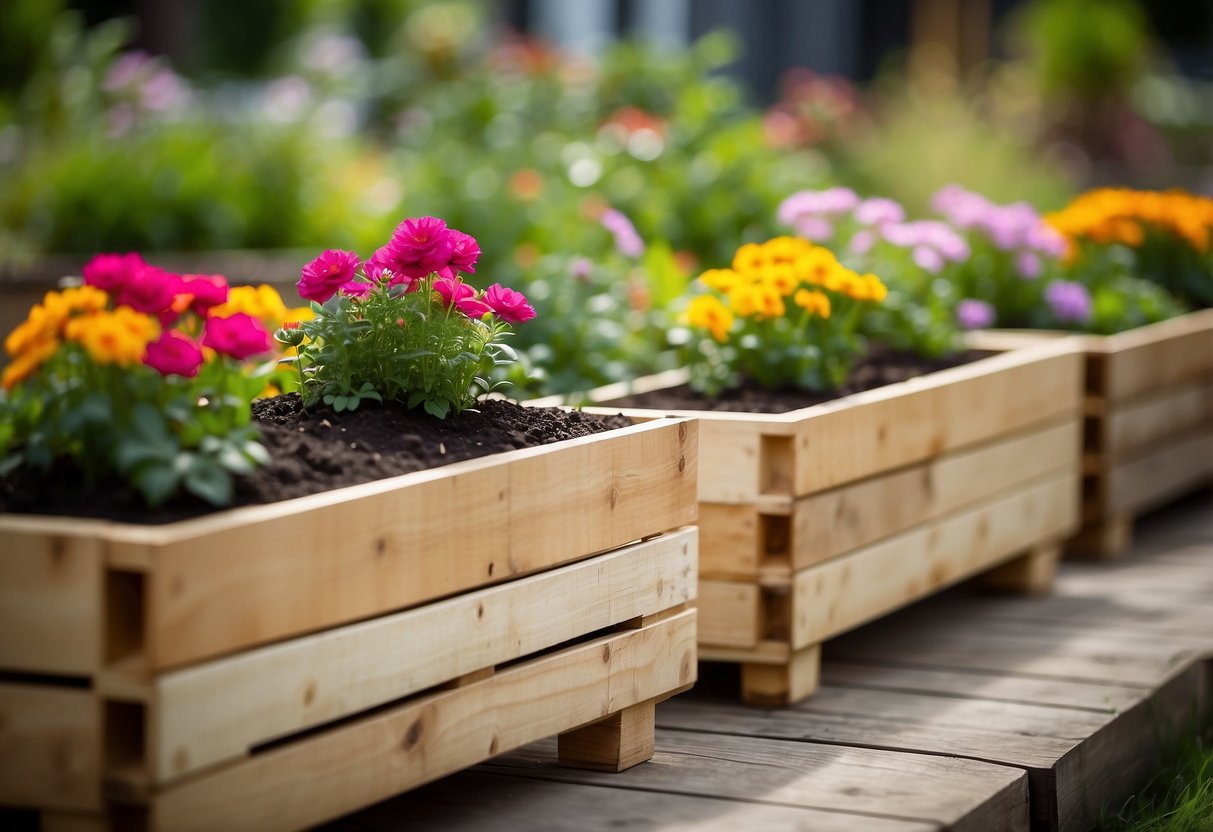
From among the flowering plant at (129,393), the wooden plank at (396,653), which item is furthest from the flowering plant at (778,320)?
the flowering plant at (129,393)

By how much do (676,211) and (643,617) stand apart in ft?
8.79

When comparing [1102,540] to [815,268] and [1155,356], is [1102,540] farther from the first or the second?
[815,268]

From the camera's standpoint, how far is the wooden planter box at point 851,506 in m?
3.04

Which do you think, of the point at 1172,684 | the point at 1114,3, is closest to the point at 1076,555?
the point at 1172,684

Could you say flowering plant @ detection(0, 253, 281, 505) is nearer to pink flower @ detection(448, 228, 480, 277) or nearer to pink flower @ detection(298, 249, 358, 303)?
pink flower @ detection(298, 249, 358, 303)

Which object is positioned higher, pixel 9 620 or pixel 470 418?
pixel 470 418

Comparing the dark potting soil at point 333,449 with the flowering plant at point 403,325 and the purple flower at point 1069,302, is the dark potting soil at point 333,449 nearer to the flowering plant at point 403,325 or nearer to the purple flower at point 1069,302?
the flowering plant at point 403,325

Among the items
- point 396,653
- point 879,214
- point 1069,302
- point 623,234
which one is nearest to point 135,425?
point 396,653

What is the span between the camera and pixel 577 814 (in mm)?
2443

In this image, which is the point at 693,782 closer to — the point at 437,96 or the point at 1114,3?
the point at 437,96

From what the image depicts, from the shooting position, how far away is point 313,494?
83.9 inches

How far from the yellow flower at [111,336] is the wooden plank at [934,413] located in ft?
4.37

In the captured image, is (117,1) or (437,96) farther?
(117,1)

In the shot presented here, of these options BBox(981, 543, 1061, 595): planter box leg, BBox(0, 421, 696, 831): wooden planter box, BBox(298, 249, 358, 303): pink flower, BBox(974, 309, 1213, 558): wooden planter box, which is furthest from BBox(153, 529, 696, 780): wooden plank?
BBox(974, 309, 1213, 558): wooden planter box
